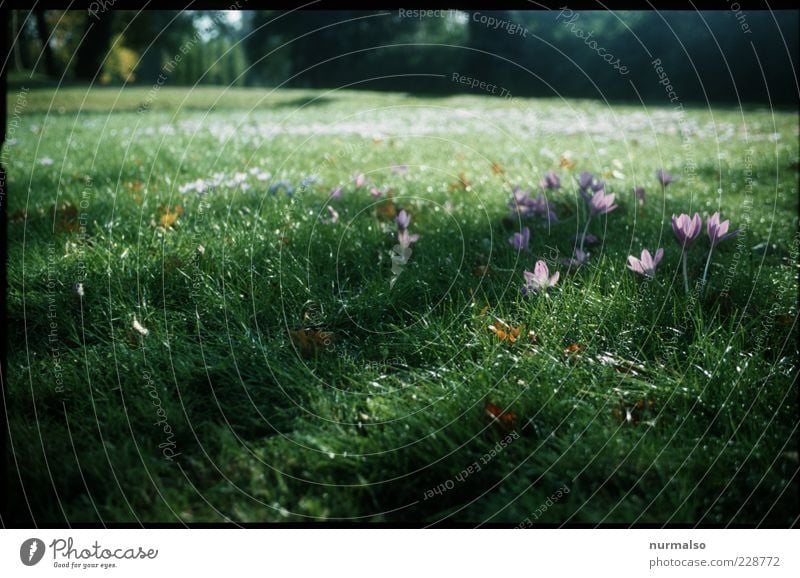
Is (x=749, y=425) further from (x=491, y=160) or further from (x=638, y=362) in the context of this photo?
(x=491, y=160)

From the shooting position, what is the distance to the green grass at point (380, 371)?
142 centimetres

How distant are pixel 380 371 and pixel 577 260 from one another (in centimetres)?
105

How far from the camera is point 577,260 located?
94.7 inches

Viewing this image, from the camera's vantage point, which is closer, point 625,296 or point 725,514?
point 725,514

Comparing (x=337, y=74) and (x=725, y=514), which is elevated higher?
(x=337, y=74)

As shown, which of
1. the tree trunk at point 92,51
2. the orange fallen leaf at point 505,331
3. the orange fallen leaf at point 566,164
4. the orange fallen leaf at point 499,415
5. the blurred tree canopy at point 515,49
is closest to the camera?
the orange fallen leaf at point 499,415

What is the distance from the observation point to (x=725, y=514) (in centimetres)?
140

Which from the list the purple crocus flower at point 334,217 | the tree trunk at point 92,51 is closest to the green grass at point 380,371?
the purple crocus flower at point 334,217

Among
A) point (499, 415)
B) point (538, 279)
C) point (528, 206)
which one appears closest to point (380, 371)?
point (499, 415)

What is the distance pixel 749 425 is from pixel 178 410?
1.61 m

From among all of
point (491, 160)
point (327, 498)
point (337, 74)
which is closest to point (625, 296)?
point (327, 498)

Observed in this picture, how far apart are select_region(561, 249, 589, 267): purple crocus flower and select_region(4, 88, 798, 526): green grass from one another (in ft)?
0.18
